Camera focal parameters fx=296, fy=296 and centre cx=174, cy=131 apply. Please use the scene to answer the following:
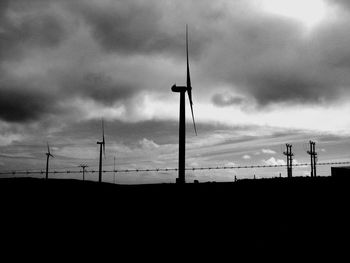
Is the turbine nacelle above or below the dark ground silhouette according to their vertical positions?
above

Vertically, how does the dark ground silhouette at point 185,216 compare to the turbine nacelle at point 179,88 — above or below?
below

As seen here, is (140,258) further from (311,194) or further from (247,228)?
(311,194)

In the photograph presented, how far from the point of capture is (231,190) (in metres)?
10.5

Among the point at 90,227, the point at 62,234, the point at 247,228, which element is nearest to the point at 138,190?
the point at 90,227

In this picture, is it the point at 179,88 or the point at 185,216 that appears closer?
the point at 185,216

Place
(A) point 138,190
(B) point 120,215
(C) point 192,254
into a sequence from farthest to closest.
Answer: (A) point 138,190 → (B) point 120,215 → (C) point 192,254

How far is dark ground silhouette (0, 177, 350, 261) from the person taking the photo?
845cm

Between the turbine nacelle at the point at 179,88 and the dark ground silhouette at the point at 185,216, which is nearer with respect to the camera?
the dark ground silhouette at the point at 185,216

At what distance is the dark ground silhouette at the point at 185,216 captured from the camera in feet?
27.7

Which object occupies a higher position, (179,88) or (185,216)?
(179,88)

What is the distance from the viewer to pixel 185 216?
9.58m

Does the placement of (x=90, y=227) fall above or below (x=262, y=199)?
below

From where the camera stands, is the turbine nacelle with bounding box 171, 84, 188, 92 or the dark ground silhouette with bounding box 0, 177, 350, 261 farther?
the turbine nacelle with bounding box 171, 84, 188, 92

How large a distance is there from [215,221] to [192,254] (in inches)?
58.5
